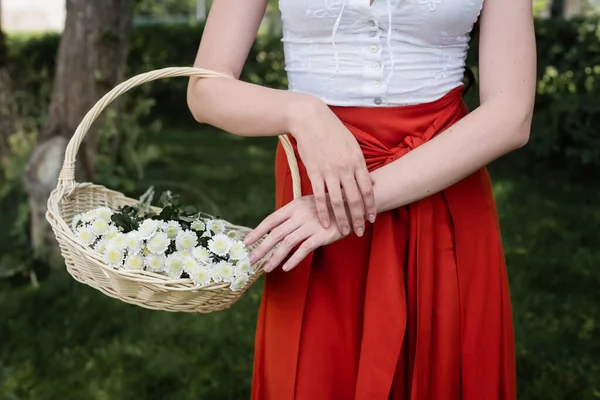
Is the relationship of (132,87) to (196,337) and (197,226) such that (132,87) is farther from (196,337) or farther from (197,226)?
(196,337)

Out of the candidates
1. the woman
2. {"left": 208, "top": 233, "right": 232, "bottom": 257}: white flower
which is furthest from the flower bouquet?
the woman

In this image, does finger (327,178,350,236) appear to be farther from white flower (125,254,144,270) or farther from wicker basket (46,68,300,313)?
white flower (125,254,144,270)

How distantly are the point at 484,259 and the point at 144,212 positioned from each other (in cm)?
83

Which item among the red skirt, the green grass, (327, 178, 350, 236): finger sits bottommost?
the green grass

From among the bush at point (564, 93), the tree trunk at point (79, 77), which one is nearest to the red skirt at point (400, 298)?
the tree trunk at point (79, 77)

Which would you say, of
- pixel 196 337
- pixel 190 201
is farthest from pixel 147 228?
pixel 190 201

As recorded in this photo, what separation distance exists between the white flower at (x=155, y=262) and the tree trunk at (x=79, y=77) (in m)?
3.12

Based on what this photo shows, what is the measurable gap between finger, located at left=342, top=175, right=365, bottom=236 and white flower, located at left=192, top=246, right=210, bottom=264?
0.35 metres

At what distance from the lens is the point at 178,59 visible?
11297 millimetres

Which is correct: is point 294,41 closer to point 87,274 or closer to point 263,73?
point 87,274

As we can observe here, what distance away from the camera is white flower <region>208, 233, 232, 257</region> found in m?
1.56

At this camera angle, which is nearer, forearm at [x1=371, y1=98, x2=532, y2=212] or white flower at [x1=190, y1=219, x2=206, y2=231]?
forearm at [x1=371, y1=98, x2=532, y2=212]

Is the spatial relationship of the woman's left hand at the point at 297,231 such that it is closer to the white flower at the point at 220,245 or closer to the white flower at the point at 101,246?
the white flower at the point at 220,245

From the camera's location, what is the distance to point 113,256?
152 centimetres
